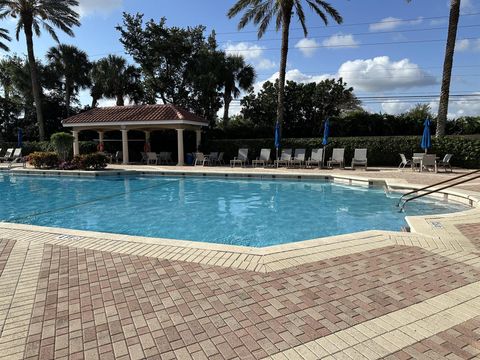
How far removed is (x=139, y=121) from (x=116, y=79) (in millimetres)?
9494

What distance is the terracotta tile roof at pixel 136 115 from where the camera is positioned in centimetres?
2050

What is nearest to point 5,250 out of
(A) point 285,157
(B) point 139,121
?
(A) point 285,157

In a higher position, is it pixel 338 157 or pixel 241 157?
pixel 338 157

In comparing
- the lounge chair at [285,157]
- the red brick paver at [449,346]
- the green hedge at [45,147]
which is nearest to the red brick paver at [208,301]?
the red brick paver at [449,346]

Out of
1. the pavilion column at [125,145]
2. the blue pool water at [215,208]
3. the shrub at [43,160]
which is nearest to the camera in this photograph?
the blue pool water at [215,208]

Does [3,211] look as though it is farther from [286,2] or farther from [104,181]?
[286,2]

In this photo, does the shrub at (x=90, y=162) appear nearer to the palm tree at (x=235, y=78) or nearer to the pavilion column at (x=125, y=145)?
the pavilion column at (x=125, y=145)

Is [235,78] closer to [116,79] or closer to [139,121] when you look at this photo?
[116,79]

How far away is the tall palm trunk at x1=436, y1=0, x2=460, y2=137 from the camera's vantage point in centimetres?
1529

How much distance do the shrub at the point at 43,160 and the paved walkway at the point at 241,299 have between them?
15.3 metres

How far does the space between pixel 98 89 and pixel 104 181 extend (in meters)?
17.7

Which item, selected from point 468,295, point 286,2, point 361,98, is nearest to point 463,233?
point 468,295

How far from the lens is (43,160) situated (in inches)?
731

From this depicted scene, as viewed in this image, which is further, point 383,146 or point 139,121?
point 139,121
